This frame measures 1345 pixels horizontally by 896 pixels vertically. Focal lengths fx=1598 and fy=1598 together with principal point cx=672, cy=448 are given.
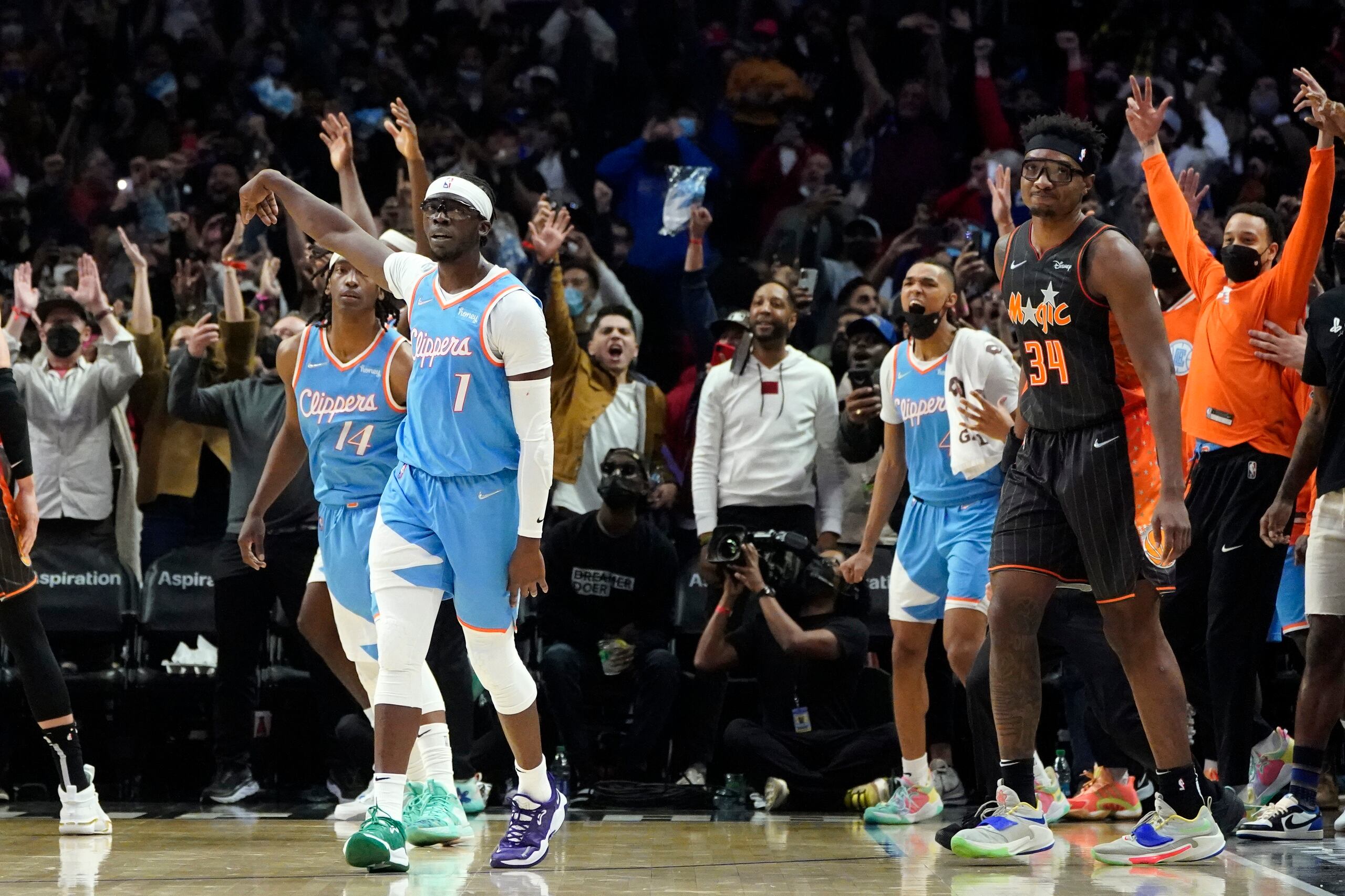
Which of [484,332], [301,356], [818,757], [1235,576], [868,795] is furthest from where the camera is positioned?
[818,757]

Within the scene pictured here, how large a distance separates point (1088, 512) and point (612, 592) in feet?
10.6

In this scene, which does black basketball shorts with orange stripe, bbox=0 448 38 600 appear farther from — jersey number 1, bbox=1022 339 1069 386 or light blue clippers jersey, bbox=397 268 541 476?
jersey number 1, bbox=1022 339 1069 386

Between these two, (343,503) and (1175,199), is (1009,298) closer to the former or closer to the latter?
(1175,199)

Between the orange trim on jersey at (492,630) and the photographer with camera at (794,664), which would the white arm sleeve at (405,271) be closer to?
the orange trim on jersey at (492,630)

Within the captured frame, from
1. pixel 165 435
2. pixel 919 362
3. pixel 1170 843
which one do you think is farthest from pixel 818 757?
pixel 165 435

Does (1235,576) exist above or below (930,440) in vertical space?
below

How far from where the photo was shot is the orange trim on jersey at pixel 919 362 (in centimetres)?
662

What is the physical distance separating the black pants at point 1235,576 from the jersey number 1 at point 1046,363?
1500 millimetres

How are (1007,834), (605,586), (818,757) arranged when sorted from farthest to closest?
(605,586)
(818,757)
(1007,834)

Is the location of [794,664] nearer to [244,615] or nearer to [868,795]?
[868,795]

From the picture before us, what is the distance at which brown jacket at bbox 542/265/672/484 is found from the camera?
8.05 meters

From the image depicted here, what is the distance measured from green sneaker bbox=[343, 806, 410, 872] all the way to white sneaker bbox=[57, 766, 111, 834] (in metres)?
1.66

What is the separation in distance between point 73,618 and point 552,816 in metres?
3.61

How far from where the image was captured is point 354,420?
5812 mm
